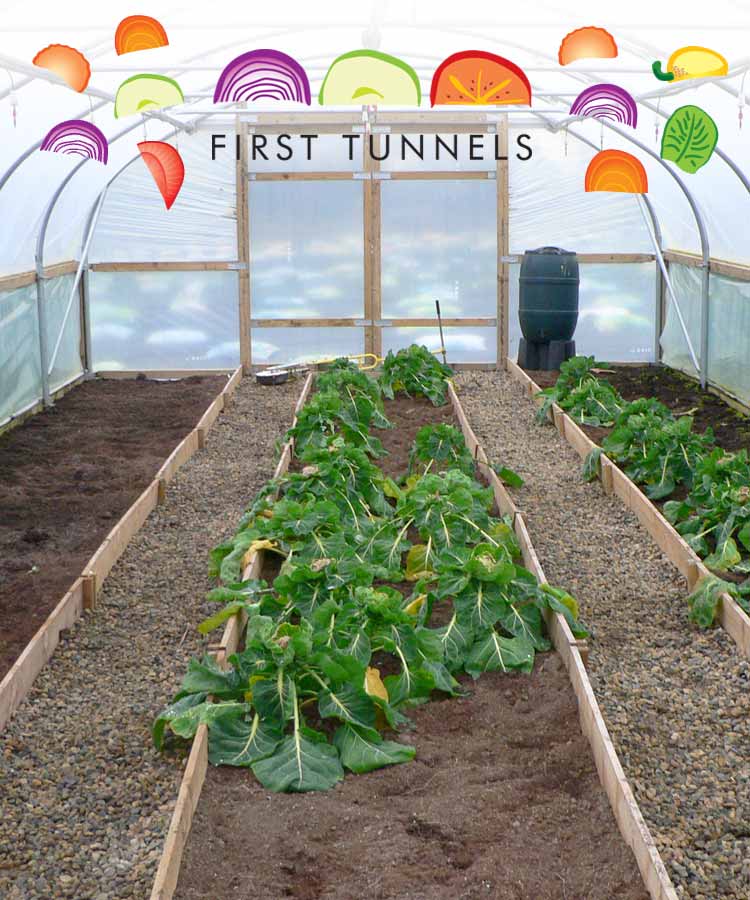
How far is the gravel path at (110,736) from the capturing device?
11.2 ft

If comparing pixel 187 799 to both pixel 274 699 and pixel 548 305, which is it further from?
pixel 548 305

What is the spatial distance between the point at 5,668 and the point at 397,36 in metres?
7.03

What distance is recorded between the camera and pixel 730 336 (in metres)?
10.8

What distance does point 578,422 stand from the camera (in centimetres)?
952

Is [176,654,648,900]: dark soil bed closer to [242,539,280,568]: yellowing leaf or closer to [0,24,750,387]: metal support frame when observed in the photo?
[242,539,280,568]: yellowing leaf

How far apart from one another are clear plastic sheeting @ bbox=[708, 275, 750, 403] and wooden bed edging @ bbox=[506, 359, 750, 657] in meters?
1.95

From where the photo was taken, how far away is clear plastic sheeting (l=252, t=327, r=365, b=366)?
13125 mm

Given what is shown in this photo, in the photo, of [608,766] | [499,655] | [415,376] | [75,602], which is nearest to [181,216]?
[415,376]

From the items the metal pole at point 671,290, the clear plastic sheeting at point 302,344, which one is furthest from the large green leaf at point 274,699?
the clear plastic sheeting at point 302,344

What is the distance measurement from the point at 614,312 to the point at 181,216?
489 cm

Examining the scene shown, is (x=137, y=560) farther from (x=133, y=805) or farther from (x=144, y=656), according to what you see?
(x=133, y=805)

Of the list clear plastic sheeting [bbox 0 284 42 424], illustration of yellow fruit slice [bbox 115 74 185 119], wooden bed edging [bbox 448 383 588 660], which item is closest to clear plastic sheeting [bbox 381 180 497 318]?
wooden bed edging [bbox 448 383 588 660]

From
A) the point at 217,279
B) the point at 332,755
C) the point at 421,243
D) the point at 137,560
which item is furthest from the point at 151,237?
the point at 332,755

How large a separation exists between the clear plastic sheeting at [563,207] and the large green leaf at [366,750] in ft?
31.9
